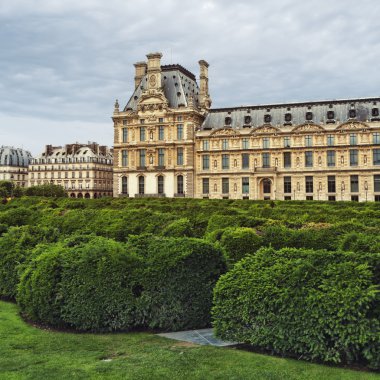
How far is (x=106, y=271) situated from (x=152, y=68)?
72.4 m

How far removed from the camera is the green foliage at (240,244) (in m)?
15.0

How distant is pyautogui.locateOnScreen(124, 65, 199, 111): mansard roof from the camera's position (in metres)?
78.8

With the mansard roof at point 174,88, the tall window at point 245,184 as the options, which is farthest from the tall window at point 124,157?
the tall window at point 245,184

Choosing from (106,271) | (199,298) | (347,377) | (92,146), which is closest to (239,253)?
(199,298)

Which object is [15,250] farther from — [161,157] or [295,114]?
[295,114]

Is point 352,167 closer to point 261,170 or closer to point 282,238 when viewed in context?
point 261,170

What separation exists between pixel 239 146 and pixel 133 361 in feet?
221

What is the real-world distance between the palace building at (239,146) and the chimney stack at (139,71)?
3.18 m

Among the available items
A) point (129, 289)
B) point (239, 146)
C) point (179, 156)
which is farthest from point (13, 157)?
point (129, 289)

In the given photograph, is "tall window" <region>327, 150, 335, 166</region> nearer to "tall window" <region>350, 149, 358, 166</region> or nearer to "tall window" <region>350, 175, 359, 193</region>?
"tall window" <region>350, 149, 358, 166</region>

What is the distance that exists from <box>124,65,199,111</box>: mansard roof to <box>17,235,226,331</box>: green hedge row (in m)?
67.1

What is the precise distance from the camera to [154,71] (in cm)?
7981

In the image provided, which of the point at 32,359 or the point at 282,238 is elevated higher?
the point at 282,238

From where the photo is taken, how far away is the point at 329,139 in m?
71.1
